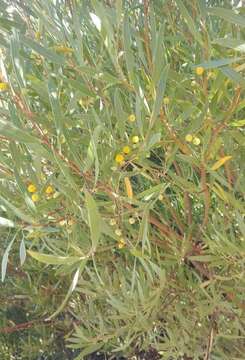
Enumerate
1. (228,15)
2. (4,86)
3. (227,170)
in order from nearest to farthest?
(228,15), (4,86), (227,170)

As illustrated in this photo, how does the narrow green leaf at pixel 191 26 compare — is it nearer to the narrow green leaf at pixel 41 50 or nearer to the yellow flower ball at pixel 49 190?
the narrow green leaf at pixel 41 50

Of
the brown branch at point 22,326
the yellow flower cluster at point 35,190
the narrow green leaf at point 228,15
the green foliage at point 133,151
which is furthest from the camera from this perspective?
the brown branch at point 22,326

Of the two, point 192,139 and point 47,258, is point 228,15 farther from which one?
point 47,258

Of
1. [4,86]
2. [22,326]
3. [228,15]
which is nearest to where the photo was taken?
[228,15]

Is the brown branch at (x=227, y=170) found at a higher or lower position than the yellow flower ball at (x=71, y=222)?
lower

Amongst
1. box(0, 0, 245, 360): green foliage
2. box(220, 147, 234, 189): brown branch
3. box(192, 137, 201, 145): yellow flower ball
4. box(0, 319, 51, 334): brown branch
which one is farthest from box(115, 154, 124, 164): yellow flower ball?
box(0, 319, 51, 334): brown branch

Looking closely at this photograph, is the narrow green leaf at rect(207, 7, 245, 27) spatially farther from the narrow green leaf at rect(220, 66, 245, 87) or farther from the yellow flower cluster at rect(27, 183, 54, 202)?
the yellow flower cluster at rect(27, 183, 54, 202)

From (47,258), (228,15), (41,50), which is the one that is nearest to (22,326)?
(47,258)

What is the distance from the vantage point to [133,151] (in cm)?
81

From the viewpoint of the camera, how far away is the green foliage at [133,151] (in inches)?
29.4

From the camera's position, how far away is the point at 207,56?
→ 77 centimetres

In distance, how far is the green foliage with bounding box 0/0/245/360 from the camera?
0.75m

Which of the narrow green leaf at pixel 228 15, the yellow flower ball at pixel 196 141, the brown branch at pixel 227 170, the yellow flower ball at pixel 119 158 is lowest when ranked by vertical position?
the brown branch at pixel 227 170

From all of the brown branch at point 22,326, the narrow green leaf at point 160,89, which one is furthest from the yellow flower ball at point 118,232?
the brown branch at point 22,326
